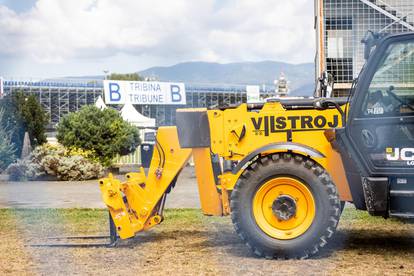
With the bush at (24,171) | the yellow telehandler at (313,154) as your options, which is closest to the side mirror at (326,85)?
the yellow telehandler at (313,154)

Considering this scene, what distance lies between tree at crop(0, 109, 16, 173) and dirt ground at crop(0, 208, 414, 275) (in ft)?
37.2

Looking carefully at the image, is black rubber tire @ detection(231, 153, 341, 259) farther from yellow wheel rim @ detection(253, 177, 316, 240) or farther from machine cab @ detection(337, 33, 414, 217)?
machine cab @ detection(337, 33, 414, 217)

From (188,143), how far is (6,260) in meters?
2.23

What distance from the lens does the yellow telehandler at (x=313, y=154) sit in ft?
22.9

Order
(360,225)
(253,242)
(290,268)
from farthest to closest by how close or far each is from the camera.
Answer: (360,225)
(253,242)
(290,268)

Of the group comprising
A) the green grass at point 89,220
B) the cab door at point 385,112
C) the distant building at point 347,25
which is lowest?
the green grass at point 89,220

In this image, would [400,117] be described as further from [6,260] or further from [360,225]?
[6,260]

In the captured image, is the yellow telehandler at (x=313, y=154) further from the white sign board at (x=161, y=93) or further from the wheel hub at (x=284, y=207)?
the white sign board at (x=161, y=93)

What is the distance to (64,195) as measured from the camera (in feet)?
52.9

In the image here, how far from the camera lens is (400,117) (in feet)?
22.7

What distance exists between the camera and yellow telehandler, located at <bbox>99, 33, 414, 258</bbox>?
22.9 ft

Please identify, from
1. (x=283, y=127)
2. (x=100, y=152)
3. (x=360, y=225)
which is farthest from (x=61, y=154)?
(x=283, y=127)

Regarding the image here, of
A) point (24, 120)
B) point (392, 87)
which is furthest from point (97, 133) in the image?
point (392, 87)

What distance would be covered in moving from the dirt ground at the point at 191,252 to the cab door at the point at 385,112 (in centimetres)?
98
